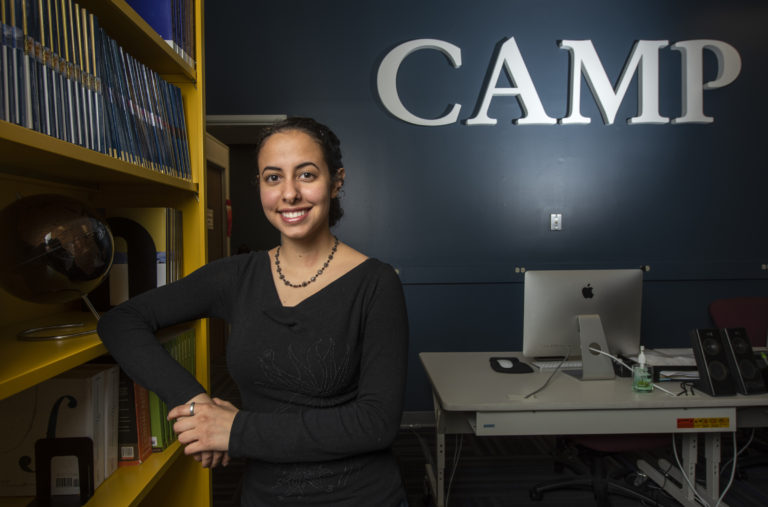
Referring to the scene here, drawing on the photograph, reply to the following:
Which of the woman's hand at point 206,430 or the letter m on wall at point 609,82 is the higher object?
the letter m on wall at point 609,82

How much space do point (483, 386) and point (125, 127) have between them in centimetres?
166

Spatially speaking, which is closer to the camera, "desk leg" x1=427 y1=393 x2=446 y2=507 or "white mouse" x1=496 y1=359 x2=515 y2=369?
"desk leg" x1=427 y1=393 x2=446 y2=507

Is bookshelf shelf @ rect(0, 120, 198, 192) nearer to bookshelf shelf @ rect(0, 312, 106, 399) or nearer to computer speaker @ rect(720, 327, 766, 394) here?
bookshelf shelf @ rect(0, 312, 106, 399)

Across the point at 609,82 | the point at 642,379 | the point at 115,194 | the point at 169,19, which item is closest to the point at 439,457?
the point at 642,379

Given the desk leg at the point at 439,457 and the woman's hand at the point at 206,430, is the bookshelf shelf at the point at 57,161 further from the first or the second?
the desk leg at the point at 439,457

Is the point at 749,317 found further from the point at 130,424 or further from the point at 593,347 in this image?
the point at 130,424

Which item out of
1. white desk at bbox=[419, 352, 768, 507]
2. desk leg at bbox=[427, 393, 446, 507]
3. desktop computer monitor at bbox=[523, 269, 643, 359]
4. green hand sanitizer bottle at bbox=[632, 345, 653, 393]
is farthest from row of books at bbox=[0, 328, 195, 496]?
green hand sanitizer bottle at bbox=[632, 345, 653, 393]

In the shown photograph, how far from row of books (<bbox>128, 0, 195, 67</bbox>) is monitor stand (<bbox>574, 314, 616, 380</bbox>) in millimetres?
1904

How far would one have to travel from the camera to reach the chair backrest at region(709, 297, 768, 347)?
3066 mm

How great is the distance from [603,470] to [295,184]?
218 centimetres

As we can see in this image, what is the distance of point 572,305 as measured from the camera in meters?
2.17

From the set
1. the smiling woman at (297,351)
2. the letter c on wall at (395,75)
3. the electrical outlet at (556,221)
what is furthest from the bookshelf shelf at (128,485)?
the electrical outlet at (556,221)

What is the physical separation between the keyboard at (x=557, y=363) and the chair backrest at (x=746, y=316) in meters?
1.32

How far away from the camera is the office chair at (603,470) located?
2172mm
